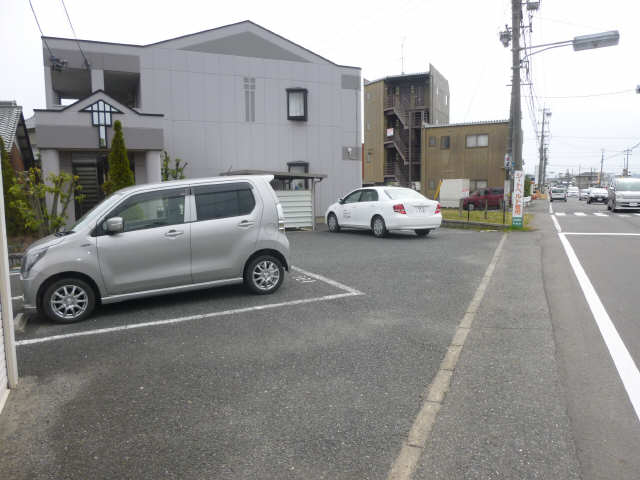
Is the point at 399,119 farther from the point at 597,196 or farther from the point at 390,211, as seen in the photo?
the point at 390,211

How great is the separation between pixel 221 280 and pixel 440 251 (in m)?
6.17

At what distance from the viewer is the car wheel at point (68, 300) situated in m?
5.96

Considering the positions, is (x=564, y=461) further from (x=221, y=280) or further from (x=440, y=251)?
(x=440, y=251)

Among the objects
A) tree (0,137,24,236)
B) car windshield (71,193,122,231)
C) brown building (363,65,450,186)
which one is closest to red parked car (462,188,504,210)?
brown building (363,65,450,186)

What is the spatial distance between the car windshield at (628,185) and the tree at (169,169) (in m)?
22.8

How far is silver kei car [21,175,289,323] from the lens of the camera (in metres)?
6.00

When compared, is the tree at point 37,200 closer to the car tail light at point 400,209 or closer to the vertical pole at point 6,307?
the car tail light at point 400,209

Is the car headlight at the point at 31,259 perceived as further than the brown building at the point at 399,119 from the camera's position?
No

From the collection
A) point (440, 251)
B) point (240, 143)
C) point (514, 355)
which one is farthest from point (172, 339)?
point (240, 143)

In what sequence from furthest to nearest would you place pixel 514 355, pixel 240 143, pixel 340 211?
pixel 240 143 < pixel 340 211 < pixel 514 355

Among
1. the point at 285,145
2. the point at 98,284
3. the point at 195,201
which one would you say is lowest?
the point at 98,284

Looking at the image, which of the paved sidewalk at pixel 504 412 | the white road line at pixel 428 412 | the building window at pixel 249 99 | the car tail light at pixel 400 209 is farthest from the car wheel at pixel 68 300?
the building window at pixel 249 99

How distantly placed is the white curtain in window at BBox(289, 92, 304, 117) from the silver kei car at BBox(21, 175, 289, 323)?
1434cm

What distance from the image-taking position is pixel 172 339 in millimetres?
5270
